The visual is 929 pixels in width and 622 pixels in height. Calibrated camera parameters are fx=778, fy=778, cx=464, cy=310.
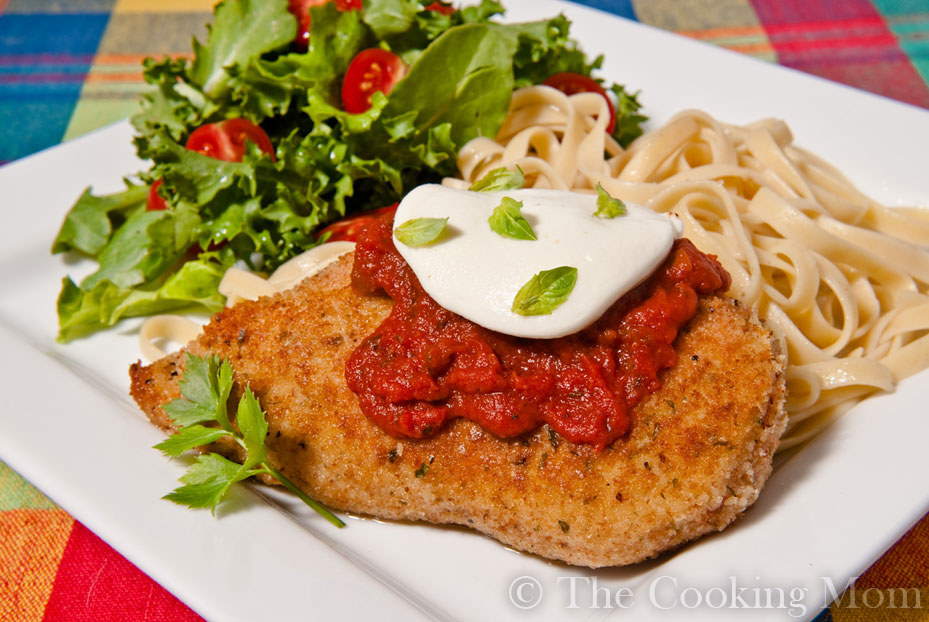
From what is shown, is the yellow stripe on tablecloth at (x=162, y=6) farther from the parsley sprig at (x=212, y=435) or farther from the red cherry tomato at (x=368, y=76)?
the parsley sprig at (x=212, y=435)

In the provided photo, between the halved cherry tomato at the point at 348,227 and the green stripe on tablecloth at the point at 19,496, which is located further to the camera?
the halved cherry tomato at the point at 348,227

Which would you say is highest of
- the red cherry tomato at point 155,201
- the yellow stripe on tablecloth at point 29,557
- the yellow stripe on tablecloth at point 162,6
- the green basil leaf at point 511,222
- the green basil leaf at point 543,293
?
the green basil leaf at point 511,222

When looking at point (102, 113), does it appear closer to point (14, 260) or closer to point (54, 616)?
point (14, 260)

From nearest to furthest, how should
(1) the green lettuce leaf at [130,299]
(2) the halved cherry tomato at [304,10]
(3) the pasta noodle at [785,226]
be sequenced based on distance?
(3) the pasta noodle at [785,226] → (1) the green lettuce leaf at [130,299] → (2) the halved cherry tomato at [304,10]

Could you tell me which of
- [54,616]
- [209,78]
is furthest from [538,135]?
[54,616]

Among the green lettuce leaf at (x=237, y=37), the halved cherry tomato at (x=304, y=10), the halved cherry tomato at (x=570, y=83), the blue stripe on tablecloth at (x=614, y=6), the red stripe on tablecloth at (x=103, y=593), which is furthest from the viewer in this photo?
the blue stripe on tablecloth at (x=614, y=6)

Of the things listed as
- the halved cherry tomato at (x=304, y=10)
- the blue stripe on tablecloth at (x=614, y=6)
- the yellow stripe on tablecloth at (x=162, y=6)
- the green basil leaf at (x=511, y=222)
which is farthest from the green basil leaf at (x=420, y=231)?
the yellow stripe on tablecloth at (x=162, y=6)

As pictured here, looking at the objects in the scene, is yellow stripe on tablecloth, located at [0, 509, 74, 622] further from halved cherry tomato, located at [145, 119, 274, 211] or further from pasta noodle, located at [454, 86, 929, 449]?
pasta noodle, located at [454, 86, 929, 449]

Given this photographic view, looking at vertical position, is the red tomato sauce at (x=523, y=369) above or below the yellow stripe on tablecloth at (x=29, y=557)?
above
